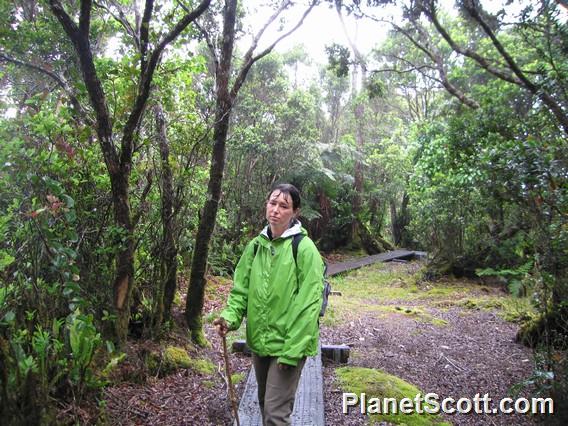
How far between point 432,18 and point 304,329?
19.0 ft

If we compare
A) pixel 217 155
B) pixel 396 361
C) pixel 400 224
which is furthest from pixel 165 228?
pixel 400 224

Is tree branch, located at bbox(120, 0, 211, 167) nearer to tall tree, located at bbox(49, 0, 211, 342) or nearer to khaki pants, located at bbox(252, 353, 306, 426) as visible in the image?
Result: tall tree, located at bbox(49, 0, 211, 342)

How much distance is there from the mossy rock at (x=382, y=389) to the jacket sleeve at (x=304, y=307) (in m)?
1.66

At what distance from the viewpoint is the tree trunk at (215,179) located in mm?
4812

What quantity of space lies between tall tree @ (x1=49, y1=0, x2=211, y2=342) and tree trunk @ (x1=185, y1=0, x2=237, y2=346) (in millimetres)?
1114

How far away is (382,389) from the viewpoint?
3.98 meters

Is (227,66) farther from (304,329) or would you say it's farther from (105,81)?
(304,329)

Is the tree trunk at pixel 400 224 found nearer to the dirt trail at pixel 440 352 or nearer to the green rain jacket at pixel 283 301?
the dirt trail at pixel 440 352

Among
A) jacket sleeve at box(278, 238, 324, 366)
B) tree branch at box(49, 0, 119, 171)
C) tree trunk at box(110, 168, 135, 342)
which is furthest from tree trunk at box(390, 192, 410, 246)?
jacket sleeve at box(278, 238, 324, 366)

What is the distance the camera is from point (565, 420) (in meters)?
3.64

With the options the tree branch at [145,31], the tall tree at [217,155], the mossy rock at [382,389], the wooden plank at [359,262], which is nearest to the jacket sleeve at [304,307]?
the mossy rock at [382,389]

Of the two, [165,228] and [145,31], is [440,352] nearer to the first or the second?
[165,228]

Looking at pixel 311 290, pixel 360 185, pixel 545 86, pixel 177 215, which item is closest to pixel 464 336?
pixel 545 86

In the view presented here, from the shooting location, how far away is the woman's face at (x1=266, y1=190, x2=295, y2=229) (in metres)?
2.58
